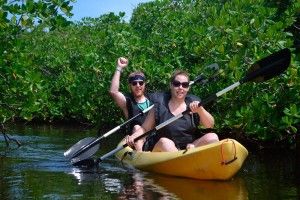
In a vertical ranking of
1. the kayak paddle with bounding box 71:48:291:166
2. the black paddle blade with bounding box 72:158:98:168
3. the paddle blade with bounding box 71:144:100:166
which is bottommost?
the black paddle blade with bounding box 72:158:98:168

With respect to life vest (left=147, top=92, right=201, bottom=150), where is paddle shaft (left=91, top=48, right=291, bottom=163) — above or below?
above

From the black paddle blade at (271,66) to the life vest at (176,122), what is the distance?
2.59 ft

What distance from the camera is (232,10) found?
9.84 metres

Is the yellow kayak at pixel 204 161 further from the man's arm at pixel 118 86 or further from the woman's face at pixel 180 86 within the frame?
the man's arm at pixel 118 86

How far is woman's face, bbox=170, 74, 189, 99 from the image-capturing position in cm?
639

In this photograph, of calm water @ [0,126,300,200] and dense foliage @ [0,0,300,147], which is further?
dense foliage @ [0,0,300,147]

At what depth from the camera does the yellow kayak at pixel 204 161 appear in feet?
19.7

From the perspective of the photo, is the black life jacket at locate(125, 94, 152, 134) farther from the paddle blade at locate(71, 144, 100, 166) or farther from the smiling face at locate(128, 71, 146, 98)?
the paddle blade at locate(71, 144, 100, 166)

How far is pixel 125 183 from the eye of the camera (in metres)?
6.20

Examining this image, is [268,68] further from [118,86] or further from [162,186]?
[118,86]

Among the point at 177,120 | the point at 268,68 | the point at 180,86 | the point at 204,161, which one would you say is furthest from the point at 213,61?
the point at 204,161

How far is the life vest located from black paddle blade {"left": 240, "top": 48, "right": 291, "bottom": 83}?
79 cm

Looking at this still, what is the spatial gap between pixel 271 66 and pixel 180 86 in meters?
1.19

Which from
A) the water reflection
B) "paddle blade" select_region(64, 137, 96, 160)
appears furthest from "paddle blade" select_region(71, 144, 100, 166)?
the water reflection
